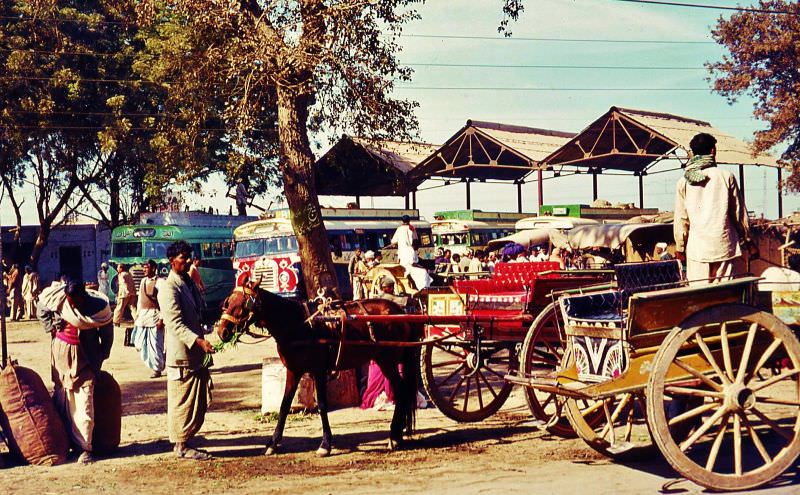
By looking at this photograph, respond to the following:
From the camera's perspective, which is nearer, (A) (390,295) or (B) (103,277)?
(A) (390,295)

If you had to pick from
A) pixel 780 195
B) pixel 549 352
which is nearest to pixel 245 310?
pixel 549 352

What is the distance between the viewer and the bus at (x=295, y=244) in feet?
78.4

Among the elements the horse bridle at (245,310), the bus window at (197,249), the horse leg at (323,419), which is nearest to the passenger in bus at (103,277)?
the bus window at (197,249)

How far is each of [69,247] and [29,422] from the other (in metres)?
35.0

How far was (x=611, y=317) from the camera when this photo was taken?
261 inches

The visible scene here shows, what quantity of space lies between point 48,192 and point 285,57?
93.0 feet

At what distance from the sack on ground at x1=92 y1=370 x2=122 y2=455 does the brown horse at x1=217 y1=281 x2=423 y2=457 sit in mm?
1670

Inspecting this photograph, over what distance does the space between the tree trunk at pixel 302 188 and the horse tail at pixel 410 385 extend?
2833mm

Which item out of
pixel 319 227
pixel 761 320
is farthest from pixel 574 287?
pixel 319 227

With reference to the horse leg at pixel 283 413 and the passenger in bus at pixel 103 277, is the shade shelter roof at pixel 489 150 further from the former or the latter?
the horse leg at pixel 283 413

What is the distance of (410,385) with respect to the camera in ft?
27.5

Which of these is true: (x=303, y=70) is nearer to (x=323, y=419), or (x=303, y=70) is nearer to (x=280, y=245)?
(x=323, y=419)

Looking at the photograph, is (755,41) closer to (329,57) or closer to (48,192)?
(329,57)

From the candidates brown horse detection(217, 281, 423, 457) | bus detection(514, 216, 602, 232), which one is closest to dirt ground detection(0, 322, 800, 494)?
brown horse detection(217, 281, 423, 457)
